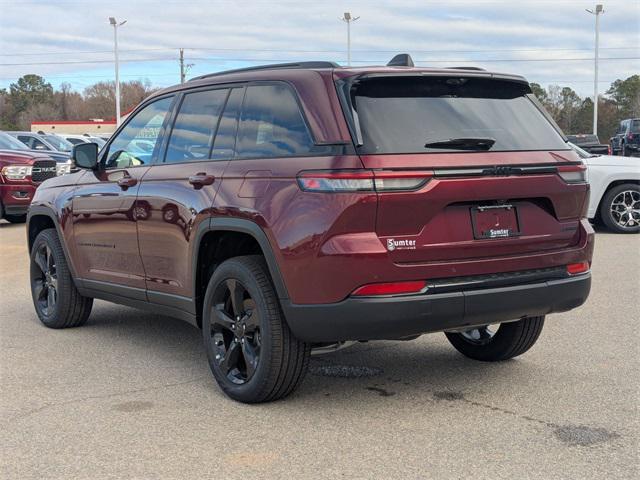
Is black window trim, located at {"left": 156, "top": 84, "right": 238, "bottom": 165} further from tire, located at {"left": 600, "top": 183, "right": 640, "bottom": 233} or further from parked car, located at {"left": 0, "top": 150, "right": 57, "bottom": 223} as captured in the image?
parked car, located at {"left": 0, "top": 150, "right": 57, "bottom": 223}

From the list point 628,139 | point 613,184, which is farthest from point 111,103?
point 613,184

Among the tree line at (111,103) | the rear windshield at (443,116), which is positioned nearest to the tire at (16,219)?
the rear windshield at (443,116)

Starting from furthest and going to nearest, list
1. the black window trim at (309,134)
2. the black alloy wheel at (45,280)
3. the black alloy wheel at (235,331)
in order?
1. the black alloy wheel at (45,280)
2. the black alloy wheel at (235,331)
3. the black window trim at (309,134)

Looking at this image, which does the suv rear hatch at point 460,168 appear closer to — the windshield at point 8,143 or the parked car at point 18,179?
the parked car at point 18,179

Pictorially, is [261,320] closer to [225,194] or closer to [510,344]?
[225,194]

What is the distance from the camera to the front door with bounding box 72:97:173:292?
5.70 metres

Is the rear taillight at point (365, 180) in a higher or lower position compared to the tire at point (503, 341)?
higher

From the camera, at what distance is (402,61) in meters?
4.93

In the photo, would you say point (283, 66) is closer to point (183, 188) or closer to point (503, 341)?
point (183, 188)

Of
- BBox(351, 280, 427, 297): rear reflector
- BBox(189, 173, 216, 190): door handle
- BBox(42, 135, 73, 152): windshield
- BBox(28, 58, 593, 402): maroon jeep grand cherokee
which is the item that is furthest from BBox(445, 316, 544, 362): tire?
BBox(42, 135, 73, 152): windshield

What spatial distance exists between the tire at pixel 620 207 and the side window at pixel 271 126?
918 centimetres

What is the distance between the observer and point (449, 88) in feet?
14.9

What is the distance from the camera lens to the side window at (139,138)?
5734 millimetres

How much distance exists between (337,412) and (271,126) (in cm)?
166
